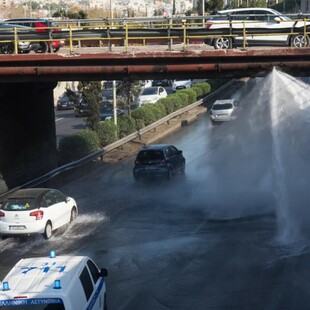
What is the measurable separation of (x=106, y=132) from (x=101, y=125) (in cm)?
52

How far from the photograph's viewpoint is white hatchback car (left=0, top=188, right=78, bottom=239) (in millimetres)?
20953

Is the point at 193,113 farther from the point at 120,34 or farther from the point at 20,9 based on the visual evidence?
the point at 20,9

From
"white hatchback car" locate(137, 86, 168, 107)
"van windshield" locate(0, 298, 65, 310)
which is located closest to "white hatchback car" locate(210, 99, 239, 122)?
"white hatchback car" locate(137, 86, 168, 107)

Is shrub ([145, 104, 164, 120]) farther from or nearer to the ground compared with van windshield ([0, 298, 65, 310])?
nearer to the ground

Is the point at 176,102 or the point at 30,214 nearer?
the point at 30,214

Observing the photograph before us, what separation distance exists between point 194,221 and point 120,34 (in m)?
7.80

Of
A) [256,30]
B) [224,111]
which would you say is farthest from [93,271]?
[224,111]

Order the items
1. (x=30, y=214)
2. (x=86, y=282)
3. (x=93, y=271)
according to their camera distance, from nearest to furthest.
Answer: (x=86, y=282), (x=93, y=271), (x=30, y=214)

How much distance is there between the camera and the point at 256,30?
2648 cm

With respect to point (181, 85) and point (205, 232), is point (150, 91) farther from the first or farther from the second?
point (205, 232)

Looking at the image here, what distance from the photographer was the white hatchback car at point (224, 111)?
4657cm

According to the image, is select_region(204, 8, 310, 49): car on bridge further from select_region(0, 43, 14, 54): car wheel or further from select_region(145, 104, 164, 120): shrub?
select_region(145, 104, 164, 120): shrub

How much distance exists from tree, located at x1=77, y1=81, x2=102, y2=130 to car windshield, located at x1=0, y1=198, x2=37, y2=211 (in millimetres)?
18278

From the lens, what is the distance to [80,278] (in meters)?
11.4
